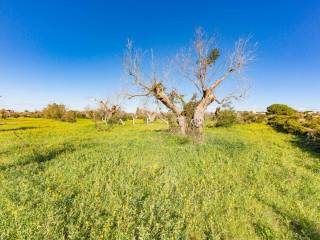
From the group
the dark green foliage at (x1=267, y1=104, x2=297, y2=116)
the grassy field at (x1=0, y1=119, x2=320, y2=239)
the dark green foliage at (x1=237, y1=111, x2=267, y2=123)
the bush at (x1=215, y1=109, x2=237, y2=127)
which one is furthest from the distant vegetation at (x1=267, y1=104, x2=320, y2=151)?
the grassy field at (x1=0, y1=119, x2=320, y2=239)

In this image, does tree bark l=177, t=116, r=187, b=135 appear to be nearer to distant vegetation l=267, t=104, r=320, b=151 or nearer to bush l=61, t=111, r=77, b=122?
distant vegetation l=267, t=104, r=320, b=151

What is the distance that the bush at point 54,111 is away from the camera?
7406cm

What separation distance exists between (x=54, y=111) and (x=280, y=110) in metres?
68.0

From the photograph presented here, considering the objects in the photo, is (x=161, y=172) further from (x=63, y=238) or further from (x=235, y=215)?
(x=63, y=238)

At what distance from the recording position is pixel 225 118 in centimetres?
3788

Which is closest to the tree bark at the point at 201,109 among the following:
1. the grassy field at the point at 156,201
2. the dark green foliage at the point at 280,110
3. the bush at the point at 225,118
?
the grassy field at the point at 156,201

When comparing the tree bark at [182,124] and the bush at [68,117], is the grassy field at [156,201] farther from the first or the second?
the bush at [68,117]

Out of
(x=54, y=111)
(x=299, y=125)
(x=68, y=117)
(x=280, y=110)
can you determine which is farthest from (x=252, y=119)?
(x=54, y=111)

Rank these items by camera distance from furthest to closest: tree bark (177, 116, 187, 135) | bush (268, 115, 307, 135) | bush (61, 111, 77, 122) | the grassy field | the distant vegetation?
bush (61, 111, 77, 122), bush (268, 115, 307, 135), tree bark (177, 116, 187, 135), the distant vegetation, the grassy field

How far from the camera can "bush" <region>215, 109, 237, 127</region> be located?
37.9m

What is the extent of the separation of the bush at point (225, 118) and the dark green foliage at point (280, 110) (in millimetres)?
10243

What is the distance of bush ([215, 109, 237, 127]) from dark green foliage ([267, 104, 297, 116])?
10.2 meters

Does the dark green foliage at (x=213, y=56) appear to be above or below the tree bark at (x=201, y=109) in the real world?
above

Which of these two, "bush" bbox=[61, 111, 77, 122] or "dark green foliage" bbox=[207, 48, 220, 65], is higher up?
"dark green foliage" bbox=[207, 48, 220, 65]
